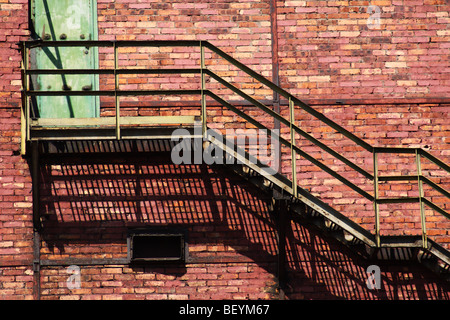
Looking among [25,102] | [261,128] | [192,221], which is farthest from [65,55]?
[261,128]

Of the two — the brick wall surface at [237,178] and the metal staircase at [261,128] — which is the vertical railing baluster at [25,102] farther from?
the brick wall surface at [237,178]

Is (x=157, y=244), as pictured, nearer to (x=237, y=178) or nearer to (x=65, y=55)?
(x=237, y=178)

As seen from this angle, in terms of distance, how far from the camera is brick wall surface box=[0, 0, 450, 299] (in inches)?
344

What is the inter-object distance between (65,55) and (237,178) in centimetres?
282

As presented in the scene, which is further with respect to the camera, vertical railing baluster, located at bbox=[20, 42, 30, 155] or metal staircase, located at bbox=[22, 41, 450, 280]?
vertical railing baluster, located at bbox=[20, 42, 30, 155]

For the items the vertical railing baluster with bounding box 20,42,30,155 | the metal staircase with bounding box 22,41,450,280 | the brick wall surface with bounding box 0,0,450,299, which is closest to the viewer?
the metal staircase with bounding box 22,41,450,280

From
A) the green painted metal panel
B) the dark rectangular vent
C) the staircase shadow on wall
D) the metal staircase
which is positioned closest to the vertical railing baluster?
the metal staircase

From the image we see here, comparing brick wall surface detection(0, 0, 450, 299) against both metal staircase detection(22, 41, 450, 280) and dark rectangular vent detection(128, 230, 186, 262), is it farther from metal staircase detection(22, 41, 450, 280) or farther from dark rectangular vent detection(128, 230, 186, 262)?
metal staircase detection(22, 41, 450, 280)

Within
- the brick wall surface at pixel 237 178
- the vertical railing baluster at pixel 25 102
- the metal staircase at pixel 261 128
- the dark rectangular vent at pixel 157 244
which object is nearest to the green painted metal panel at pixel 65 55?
the brick wall surface at pixel 237 178

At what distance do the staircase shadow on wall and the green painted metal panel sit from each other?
705 millimetres

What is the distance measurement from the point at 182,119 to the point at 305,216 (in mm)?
1880

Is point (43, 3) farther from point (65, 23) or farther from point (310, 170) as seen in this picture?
point (310, 170)

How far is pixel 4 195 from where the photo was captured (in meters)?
8.80

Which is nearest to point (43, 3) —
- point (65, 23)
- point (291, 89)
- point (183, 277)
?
point (65, 23)
